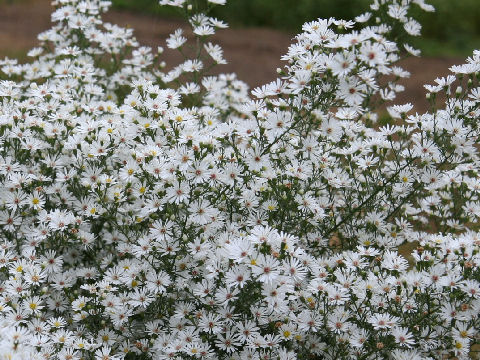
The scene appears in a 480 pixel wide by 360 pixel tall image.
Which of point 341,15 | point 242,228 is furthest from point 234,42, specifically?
point 242,228

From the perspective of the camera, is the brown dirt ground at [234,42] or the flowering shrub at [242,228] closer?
the flowering shrub at [242,228]

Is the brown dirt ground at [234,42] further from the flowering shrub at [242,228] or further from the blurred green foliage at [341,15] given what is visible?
the flowering shrub at [242,228]

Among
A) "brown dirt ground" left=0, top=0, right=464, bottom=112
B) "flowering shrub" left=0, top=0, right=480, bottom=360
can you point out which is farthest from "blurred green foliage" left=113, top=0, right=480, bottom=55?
"flowering shrub" left=0, top=0, right=480, bottom=360

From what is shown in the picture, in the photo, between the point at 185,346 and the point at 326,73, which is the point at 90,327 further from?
the point at 326,73

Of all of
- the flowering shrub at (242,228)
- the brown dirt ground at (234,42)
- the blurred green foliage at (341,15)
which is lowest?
the flowering shrub at (242,228)

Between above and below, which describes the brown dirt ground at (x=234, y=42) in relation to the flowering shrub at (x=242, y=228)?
above

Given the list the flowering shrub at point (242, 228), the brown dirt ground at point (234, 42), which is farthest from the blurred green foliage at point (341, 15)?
the flowering shrub at point (242, 228)
